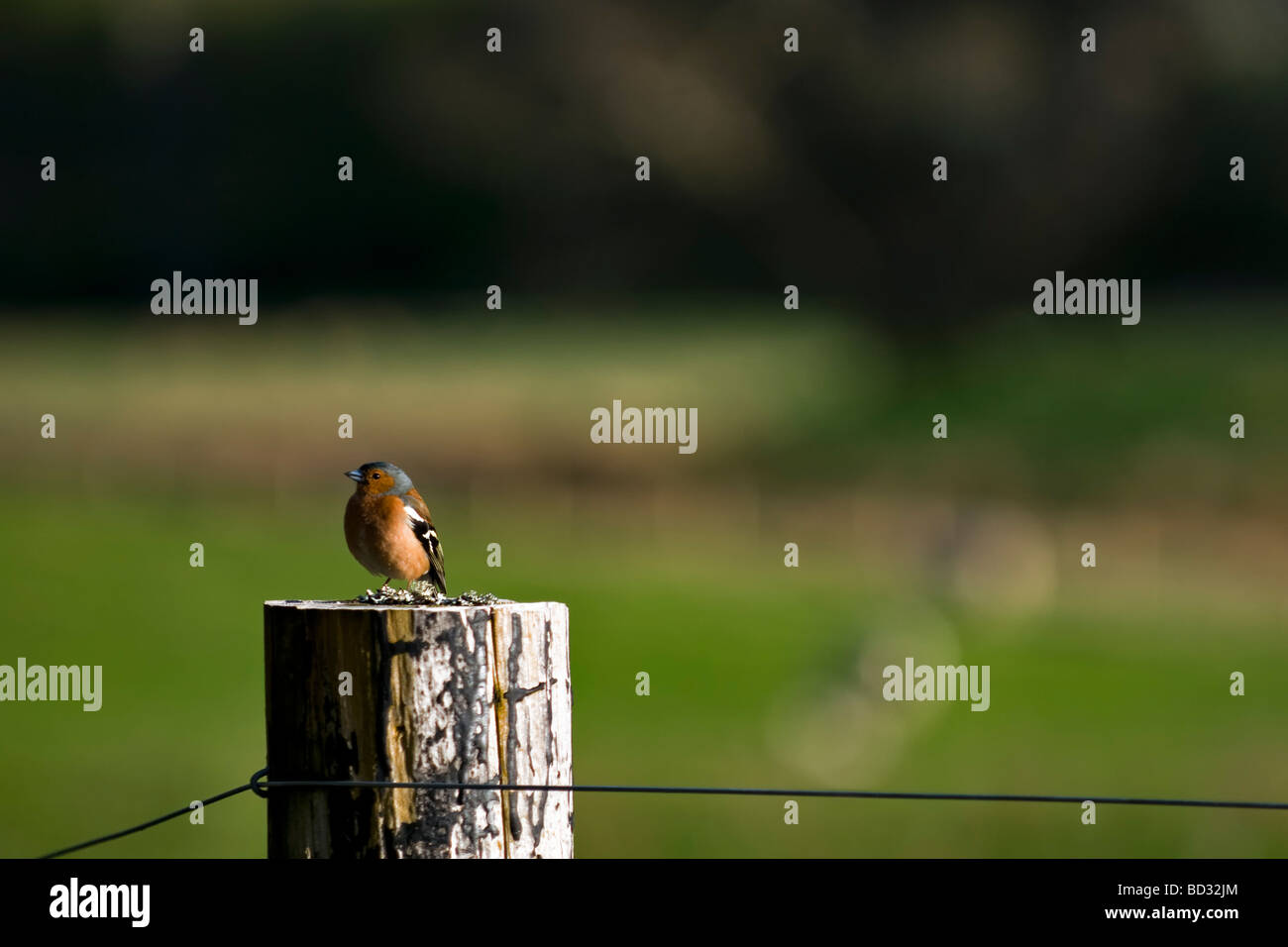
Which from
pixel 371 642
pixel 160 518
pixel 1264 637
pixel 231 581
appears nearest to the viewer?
pixel 371 642

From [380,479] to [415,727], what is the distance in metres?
2.09

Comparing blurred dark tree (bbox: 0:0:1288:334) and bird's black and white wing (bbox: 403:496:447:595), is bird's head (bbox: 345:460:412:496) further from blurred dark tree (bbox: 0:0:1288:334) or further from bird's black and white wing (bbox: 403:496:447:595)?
blurred dark tree (bbox: 0:0:1288:334)

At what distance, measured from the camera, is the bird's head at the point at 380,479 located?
5.98 meters

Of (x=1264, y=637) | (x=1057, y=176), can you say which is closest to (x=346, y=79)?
(x=1057, y=176)

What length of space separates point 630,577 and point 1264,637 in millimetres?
7999

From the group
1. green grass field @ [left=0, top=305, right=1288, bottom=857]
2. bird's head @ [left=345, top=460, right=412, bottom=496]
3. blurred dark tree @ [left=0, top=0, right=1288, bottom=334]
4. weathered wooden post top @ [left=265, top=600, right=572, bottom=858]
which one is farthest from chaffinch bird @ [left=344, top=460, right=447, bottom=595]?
blurred dark tree @ [left=0, top=0, right=1288, bottom=334]

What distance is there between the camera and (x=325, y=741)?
13.5 feet

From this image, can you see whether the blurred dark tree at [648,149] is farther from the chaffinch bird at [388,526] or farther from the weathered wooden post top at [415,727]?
the weathered wooden post top at [415,727]

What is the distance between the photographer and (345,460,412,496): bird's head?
5977 mm

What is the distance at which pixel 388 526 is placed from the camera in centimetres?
589

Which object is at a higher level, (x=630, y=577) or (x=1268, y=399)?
(x=1268, y=399)

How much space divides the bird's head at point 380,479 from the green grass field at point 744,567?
7213mm

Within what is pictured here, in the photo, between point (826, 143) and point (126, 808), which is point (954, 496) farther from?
point (126, 808)

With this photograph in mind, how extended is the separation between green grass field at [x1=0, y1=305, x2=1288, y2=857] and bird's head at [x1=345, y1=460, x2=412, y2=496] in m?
7.21
